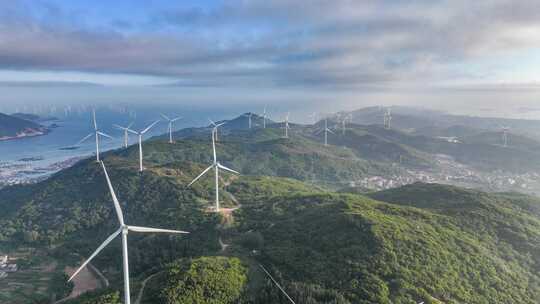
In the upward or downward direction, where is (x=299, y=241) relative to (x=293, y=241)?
upward

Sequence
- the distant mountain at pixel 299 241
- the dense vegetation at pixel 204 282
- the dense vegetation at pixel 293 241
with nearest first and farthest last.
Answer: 1. the dense vegetation at pixel 204 282
2. the dense vegetation at pixel 293 241
3. the distant mountain at pixel 299 241

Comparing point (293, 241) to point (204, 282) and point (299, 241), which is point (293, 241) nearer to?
point (299, 241)

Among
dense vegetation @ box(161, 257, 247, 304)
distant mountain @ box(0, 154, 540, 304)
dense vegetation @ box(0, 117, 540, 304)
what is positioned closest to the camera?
dense vegetation @ box(161, 257, 247, 304)

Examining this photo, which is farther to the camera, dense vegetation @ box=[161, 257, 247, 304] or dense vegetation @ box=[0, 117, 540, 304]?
dense vegetation @ box=[0, 117, 540, 304]

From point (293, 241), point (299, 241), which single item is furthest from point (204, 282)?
point (299, 241)

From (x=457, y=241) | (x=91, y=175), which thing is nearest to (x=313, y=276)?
(x=457, y=241)

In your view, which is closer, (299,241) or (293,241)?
(299,241)

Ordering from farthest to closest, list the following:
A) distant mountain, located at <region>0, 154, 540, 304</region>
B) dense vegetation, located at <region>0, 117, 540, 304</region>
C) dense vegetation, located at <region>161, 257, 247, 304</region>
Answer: distant mountain, located at <region>0, 154, 540, 304</region> < dense vegetation, located at <region>0, 117, 540, 304</region> < dense vegetation, located at <region>161, 257, 247, 304</region>

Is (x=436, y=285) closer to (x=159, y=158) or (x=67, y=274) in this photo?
(x=67, y=274)
